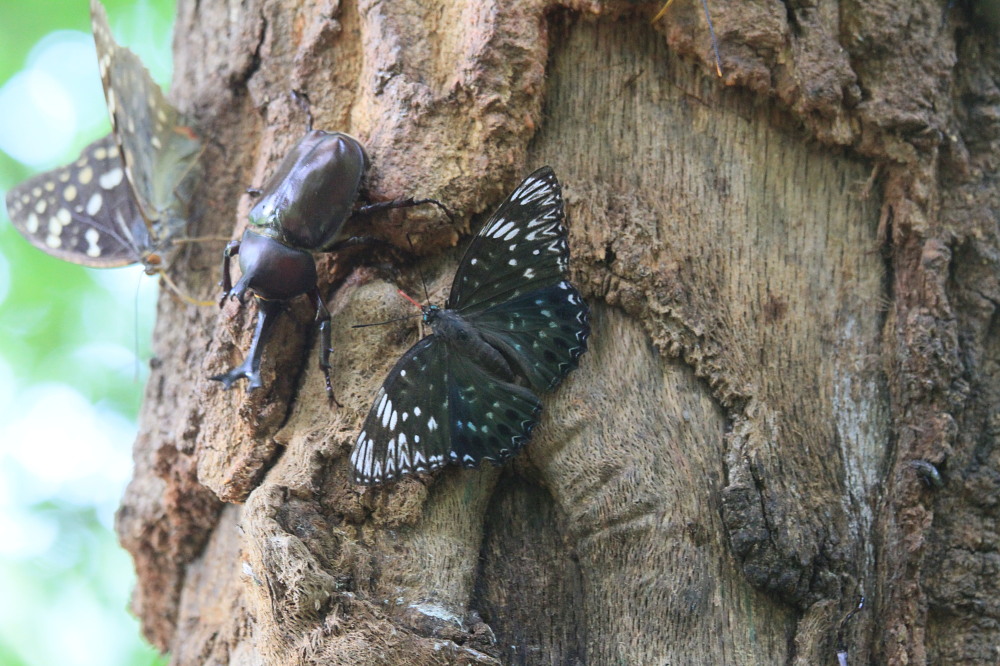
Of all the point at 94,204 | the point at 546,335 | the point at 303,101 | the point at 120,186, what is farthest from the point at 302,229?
the point at 94,204

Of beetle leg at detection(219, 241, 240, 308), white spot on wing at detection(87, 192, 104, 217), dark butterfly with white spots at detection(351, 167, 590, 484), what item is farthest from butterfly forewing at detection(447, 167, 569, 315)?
white spot on wing at detection(87, 192, 104, 217)

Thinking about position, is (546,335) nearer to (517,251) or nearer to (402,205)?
(517,251)

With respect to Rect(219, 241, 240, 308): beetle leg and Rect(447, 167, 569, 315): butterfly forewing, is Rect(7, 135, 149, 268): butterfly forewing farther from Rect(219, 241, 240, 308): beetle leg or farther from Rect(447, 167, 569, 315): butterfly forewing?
Rect(447, 167, 569, 315): butterfly forewing

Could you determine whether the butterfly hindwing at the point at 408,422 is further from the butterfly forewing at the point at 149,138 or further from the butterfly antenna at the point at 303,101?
the butterfly forewing at the point at 149,138

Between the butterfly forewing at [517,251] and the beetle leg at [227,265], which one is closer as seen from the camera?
the butterfly forewing at [517,251]

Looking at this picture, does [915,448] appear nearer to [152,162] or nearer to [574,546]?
[574,546]

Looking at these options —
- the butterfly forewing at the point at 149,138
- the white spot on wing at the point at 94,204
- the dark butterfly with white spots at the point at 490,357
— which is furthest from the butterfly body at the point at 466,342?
the white spot on wing at the point at 94,204
